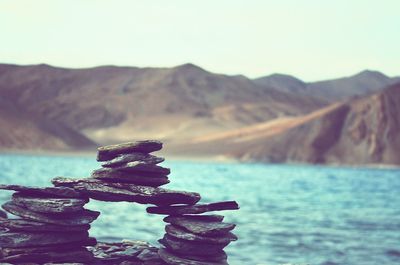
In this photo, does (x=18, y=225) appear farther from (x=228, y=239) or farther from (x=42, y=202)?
(x=228, y=239)

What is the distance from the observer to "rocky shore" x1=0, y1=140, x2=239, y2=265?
18969 millimetres

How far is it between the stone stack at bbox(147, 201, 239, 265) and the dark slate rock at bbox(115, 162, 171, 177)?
3.39 ft

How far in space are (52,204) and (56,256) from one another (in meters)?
1.34

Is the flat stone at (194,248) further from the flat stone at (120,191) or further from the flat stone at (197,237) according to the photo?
the flat stone at (120,191)

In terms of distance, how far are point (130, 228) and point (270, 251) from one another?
1126 cm

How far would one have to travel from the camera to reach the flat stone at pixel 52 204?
18797 mm

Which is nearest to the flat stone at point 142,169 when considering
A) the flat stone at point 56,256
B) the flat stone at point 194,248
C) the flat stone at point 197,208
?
the flat stone at point 197,208

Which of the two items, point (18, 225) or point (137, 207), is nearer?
point (18, 225)

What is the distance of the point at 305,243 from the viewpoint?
3906cm

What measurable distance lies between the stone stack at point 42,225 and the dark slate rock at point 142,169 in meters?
1.27

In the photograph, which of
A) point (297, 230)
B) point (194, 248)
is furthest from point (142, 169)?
point (297, 230)

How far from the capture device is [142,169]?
1969 centimetres

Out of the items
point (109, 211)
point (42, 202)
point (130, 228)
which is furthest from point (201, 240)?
point (109, 211)

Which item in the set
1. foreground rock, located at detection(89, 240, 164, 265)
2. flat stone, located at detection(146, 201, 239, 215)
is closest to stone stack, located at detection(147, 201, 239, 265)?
flat stone, located at detection(146, 201, 239, 215)
